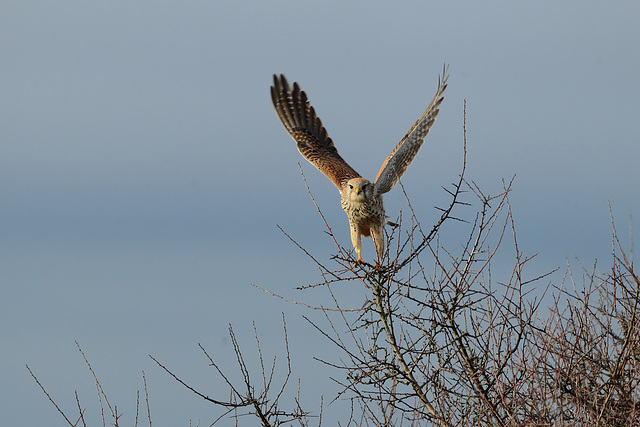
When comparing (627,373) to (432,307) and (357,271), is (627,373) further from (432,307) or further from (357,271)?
(357,271)

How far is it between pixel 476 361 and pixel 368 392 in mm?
937

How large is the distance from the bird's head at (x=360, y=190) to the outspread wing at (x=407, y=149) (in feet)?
0.50

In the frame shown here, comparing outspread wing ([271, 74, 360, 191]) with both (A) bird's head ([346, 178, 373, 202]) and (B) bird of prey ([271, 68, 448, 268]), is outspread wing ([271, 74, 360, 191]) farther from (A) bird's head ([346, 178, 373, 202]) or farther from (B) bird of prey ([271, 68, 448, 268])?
(A) bird's head ([346, 178, 373, 202])

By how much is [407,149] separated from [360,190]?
901mm

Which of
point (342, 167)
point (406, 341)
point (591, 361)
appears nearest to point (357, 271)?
point (406, 341)

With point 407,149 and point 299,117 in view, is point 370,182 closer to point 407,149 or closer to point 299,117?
point 407,149

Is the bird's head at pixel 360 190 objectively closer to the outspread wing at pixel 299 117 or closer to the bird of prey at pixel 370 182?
the bird of prey at pixel 370 182

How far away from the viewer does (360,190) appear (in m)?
8.27

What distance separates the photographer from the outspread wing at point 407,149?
8.48 m

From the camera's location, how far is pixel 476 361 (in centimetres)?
577

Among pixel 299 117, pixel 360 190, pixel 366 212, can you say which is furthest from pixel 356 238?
pixel 299 117

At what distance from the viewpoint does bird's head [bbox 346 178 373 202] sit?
27.2ft

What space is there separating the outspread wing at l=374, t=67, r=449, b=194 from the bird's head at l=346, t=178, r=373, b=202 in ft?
0.50

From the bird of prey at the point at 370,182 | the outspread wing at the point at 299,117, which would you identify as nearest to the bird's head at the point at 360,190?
the bird of prey at the point at 370,182
